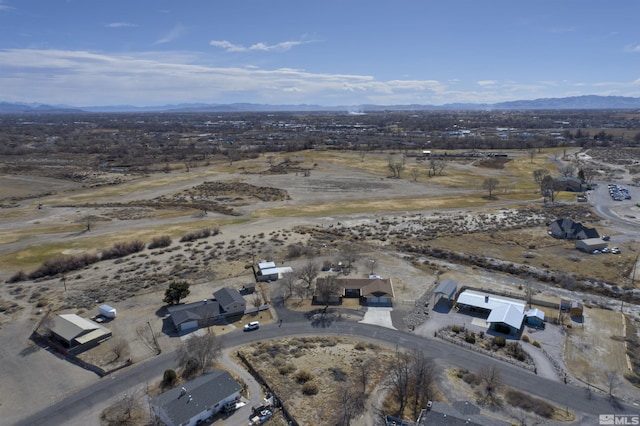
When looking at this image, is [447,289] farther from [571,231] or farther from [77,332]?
[77,332]

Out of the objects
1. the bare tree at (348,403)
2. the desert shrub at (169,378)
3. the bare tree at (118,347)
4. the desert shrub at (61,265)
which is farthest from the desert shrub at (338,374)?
the desert shrub at (61,265)

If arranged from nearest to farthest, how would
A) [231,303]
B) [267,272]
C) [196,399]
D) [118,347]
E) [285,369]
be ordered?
[196,399] < [285,369] < [118,347] < [231,303] < [267,272]

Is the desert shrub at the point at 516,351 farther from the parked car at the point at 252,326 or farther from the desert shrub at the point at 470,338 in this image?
the parked car at the point at 252,326

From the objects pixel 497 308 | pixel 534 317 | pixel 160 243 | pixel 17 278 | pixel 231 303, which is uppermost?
pixel 231 303

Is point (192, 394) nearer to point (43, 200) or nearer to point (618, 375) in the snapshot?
point (618, 375)

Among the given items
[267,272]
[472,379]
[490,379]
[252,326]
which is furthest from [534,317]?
[267,272]

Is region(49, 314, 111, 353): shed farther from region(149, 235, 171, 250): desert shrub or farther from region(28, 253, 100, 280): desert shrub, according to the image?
region(149, 235, 171, 250): desert shrub

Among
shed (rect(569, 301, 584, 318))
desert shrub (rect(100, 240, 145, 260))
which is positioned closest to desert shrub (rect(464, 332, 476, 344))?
shed (rect(569, 301, 584, 318))
